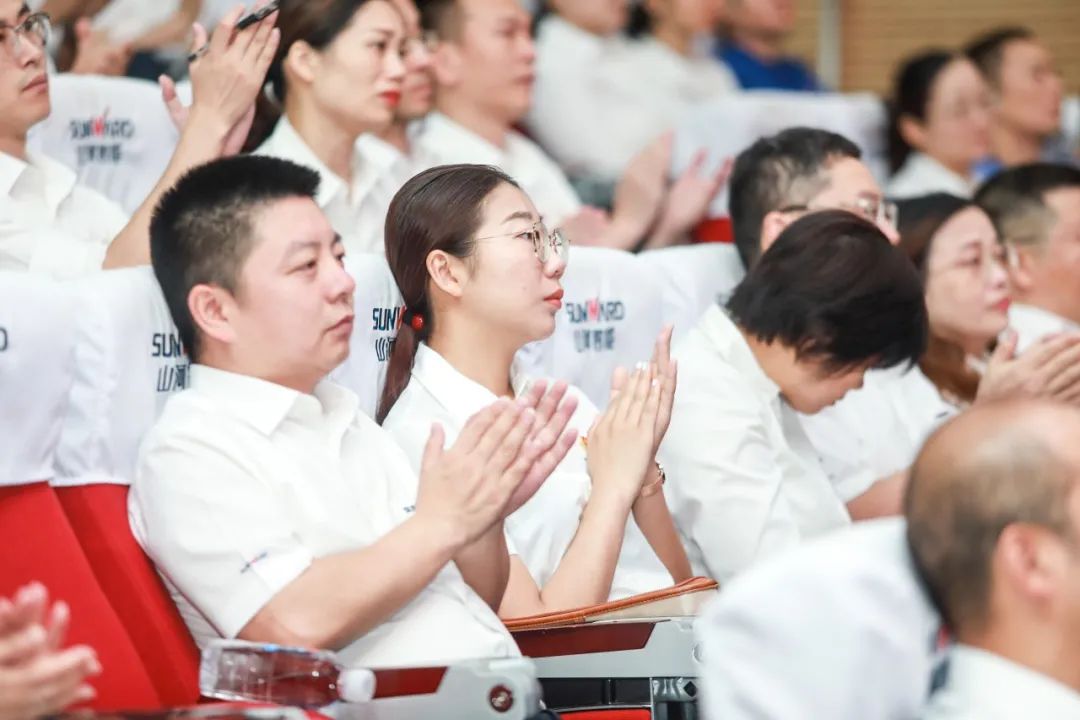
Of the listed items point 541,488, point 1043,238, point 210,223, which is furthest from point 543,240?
point 1043,238

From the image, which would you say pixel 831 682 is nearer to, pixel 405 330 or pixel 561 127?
pixel 405 330

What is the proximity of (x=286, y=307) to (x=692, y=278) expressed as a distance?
1.18 meters

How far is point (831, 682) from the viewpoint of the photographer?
53.9 inches

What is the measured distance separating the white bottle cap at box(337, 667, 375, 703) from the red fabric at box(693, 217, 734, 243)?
6.71 ft

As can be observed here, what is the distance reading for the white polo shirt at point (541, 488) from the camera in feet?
7.06

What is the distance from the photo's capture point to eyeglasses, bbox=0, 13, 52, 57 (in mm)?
2344

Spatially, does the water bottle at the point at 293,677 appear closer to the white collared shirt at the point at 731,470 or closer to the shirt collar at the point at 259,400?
the shirt collar at the point at 259,400

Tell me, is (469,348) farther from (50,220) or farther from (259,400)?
(50,220)

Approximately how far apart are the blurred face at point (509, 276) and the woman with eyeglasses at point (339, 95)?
65 centimetres

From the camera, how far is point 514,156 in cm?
370

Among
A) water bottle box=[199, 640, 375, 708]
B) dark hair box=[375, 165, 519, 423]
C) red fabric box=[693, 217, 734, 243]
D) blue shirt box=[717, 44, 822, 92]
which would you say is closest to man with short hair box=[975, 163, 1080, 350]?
red fabric box=[693, 217, 734, 243]

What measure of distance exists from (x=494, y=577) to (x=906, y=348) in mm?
890

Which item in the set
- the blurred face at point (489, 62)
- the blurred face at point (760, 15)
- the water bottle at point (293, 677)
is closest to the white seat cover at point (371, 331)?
the water bottle at point (293, 677)

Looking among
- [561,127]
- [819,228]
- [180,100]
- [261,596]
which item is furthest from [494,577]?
[561,127]
